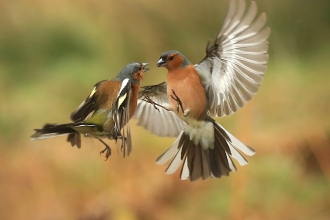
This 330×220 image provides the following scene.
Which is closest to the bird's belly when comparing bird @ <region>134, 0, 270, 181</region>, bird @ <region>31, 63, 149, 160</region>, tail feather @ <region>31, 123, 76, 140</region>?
bird @ <region>134, 0, 270, 181</region>

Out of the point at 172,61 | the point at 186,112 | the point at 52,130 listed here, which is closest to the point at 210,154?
the point at 186,112

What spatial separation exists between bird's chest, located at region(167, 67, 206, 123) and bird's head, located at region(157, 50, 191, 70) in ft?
0.05

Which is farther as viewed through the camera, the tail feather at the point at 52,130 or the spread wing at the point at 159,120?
the spread wing at the point at 159,120

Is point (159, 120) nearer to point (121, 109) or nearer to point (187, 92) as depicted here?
point (187, 92)

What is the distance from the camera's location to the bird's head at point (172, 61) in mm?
946

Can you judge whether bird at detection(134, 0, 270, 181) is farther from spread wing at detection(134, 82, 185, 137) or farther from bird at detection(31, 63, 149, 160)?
bird at detection(31, 63, 149, 160)

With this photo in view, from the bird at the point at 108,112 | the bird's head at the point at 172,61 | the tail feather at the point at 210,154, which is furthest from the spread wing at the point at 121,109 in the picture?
the tail feather at the point at 210,154

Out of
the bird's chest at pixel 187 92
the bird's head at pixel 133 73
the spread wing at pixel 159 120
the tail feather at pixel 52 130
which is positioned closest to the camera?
the tail feather at pixel 52 130

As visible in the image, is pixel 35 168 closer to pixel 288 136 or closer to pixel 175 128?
pixel 175 128

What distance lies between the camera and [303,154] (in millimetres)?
1467

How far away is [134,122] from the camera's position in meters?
1.31

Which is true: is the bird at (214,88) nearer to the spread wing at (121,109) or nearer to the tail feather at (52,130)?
the spread wing at (121,109)

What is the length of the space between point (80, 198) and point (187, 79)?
62 centimetres

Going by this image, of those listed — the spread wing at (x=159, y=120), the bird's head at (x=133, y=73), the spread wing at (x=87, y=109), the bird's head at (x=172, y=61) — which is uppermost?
the bird's head at (x=172, y=61)
